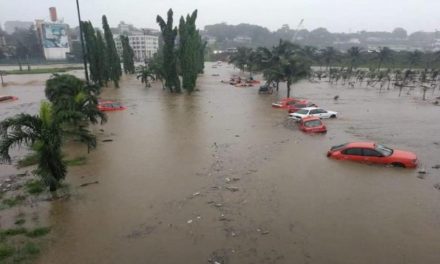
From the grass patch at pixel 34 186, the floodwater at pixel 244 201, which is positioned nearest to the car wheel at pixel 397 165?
the floodwater at pixel 244 201

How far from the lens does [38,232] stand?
406 inches

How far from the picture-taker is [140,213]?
1160 centimetres

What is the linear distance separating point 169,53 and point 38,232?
3650cm

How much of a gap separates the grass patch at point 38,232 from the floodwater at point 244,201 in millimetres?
295

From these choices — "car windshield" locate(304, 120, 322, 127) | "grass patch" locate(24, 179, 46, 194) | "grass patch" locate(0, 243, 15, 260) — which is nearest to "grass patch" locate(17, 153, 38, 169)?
"grass patch" locate(24, 179, 46, 194)

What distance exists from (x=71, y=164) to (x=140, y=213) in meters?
6.93

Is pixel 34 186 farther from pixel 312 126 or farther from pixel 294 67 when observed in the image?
pixel 294 67

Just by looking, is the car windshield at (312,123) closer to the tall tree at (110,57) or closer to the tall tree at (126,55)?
the tall tree at (110,57)

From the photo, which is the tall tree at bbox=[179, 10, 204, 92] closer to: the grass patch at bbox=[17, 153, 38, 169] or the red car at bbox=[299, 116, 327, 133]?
the red car at bbox=[299, 116, 327, 133]

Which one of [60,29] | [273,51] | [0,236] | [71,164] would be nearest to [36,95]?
[273,51]

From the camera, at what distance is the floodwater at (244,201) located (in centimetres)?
945

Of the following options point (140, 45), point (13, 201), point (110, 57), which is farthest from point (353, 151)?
point (140, 45)

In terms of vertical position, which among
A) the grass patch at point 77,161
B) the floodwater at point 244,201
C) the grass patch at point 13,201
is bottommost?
the floodwater at point 244,201

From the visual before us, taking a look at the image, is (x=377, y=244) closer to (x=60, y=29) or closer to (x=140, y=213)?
(x=140, y=213)
